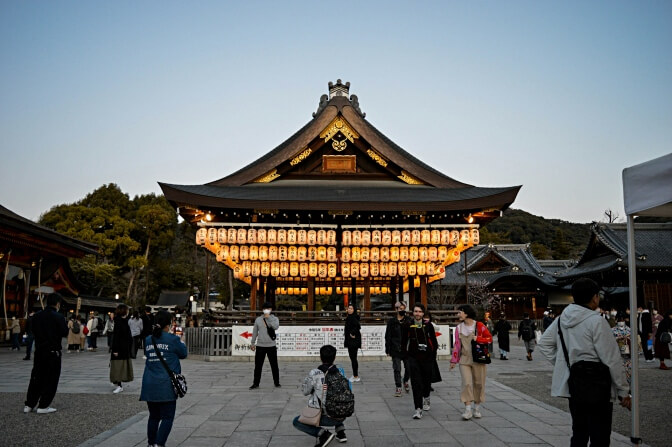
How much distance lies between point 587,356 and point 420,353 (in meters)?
3.93

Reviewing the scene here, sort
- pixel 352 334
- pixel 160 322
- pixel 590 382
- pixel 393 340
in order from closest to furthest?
pixel 590 382 → pixel 160 322 → pixel 393 340 → pixel 352 334

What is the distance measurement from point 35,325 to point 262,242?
10495mm

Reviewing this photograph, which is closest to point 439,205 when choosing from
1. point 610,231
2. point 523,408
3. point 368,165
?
point 368,165

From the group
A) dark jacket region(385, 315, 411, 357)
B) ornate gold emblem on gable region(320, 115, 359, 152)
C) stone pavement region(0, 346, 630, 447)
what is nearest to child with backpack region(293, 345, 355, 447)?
stone pavement region(0, 346, 630, 447)

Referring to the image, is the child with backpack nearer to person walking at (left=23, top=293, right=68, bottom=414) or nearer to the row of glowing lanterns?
person walking at (left=23, top=293, right=68, bottom=414)

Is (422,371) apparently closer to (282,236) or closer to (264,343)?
(264,343)

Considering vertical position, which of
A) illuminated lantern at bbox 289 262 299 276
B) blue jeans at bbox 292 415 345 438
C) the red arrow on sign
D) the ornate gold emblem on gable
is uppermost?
the ornate gold emblem on gable

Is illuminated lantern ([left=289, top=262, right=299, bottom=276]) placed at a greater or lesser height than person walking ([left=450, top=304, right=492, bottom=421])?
greater

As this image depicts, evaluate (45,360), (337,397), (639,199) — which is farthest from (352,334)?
(639,199)

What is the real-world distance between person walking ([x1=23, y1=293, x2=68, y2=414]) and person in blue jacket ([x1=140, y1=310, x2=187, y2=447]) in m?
3.58

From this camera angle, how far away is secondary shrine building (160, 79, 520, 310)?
58.2ft

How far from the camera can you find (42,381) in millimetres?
7992

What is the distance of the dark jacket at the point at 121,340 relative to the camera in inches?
402

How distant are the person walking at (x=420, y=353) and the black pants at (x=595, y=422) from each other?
139 inches
